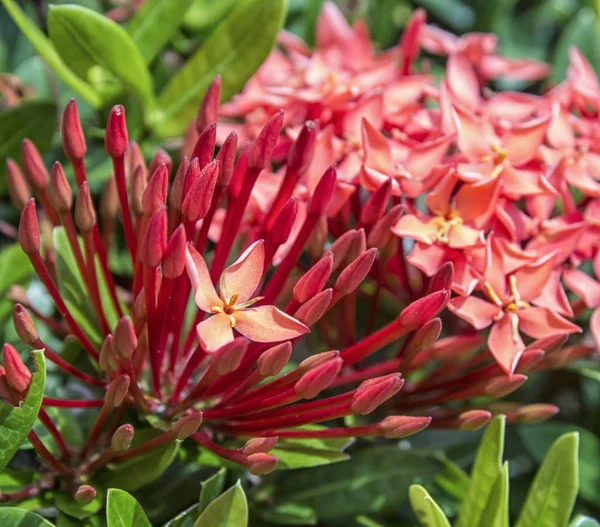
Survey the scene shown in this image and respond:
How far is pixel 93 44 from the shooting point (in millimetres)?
711

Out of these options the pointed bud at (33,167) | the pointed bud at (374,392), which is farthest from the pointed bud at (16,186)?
the pointed bud at (374,392)

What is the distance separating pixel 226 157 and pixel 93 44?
0.80 ft

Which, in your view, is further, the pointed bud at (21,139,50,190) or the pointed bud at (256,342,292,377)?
the pointed bud at (21,139,50,190)

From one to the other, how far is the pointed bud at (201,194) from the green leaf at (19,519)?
0.23 metres

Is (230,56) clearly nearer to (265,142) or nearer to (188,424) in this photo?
(265,142)

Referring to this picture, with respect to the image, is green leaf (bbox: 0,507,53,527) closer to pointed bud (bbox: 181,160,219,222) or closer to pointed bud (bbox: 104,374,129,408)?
pointed bud (bbox: 104,374,129,408)

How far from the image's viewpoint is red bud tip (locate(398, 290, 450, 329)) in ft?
1.76

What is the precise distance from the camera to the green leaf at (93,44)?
0.69 meters

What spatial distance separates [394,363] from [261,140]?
0.70ft

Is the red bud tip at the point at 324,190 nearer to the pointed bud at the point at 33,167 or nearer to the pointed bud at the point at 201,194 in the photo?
the pointed bud at the point at 201,194

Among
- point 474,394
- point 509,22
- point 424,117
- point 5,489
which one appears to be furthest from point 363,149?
point 509,22

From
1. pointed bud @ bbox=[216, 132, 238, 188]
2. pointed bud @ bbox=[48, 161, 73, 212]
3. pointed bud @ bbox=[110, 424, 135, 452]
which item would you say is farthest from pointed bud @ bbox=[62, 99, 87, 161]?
pointed bud @ bbox=[110, 424, 135, 452]

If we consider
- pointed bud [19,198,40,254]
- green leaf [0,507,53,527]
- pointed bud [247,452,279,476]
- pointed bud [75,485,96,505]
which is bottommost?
pointed bud [75,485,96,505]

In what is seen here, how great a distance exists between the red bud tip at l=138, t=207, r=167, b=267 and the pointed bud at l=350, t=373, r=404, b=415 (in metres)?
0.16
